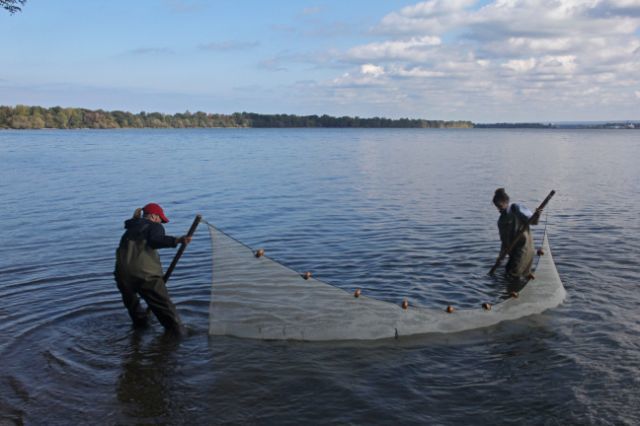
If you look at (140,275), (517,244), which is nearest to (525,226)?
(517,244)

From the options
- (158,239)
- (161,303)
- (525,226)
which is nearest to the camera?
(158,239)

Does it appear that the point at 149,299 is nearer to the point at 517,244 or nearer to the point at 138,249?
the point at 138,249

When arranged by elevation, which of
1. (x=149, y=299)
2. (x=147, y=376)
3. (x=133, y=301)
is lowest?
(x=147, y=376)

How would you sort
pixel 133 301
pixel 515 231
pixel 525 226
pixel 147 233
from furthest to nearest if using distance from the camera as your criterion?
1. pixel 515 231
2. pixel 525 226
3. pixel 133 301
4. pixel 147 233

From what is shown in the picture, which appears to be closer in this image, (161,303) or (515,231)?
(161,303)

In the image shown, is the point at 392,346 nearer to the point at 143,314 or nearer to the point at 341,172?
the point at 143,314

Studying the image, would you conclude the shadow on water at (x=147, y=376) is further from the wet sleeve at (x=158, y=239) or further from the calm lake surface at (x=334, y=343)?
the wet sleeve at (x=158, y=239)

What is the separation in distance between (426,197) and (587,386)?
21.7 m

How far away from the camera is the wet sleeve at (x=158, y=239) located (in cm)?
873

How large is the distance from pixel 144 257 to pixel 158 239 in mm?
465

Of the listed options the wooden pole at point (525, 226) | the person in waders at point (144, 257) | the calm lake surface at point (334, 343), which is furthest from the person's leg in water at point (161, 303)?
the wooden pole at point (525, 226)

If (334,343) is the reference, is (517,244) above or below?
above

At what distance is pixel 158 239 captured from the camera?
8.82 meters

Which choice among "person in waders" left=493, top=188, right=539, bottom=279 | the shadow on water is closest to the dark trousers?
the shadow on water
